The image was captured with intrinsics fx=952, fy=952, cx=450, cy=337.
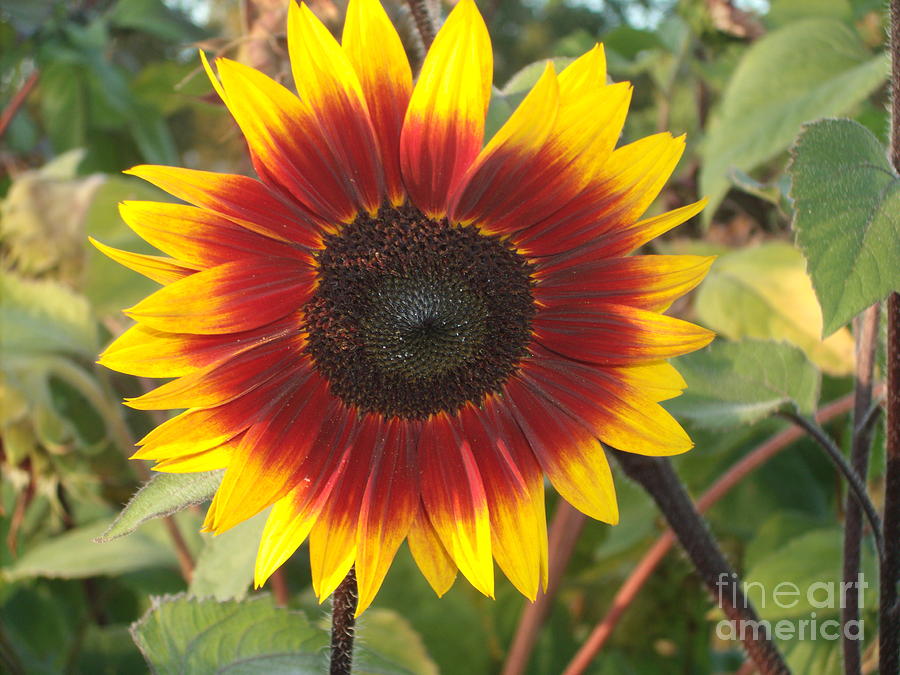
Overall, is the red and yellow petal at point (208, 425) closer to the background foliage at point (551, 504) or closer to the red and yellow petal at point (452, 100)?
the background foliage at point (551, 504)

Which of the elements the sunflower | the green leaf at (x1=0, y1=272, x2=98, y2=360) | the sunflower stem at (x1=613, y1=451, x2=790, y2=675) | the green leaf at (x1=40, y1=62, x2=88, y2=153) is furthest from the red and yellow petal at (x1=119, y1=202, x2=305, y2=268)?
the green leaf at (x1=40, y1=62, x2=88, y2=153)

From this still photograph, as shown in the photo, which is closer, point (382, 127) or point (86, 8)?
point (382, 127)

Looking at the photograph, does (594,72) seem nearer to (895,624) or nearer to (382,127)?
(382,127)

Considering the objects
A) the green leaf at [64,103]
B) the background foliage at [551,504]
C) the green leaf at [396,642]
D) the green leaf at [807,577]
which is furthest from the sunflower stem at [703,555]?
the green leaf at [64,103]

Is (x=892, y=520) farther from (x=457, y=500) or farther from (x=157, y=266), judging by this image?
(x=157, y=266)

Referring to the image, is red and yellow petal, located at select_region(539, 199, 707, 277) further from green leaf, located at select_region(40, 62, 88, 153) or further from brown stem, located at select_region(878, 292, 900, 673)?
green leaf, located at select_region(40, 62, 88, 153)

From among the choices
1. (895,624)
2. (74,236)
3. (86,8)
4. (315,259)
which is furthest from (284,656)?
(86,8)

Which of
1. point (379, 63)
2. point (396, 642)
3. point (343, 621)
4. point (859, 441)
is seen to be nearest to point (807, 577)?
point (859, 441)

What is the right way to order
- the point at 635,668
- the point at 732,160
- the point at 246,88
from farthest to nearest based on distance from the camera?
the point at 635,668
the point at 732,160
the point at 246,88
